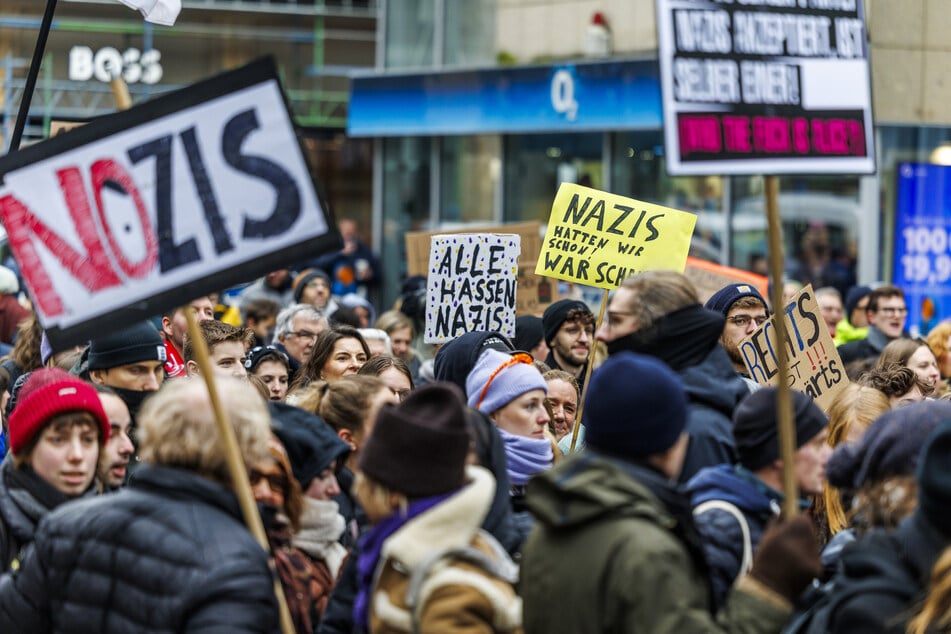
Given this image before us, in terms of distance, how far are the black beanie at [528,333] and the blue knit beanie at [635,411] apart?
5.89 metres

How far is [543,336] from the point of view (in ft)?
Answer: 33.6

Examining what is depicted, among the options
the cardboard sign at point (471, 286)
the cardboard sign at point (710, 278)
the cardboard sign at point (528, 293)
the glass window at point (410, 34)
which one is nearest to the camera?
the cardboard sign at point (471, 286)

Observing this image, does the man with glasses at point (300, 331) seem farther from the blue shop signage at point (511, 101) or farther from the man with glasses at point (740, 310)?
the blue shop signage at point (511, 101)

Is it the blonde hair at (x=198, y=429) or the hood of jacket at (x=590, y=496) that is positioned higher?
the blonde hair at (x=198, y=429)

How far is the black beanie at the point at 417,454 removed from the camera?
4.27 meters

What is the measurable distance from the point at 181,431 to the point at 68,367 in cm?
370

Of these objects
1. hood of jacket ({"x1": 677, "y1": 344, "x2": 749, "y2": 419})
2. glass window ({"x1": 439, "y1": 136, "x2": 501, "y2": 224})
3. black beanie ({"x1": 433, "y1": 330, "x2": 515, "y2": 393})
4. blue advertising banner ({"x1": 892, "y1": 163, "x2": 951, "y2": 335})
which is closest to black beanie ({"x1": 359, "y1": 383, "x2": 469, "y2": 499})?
hood of jacket ({"x1": 677, "y1": 344, "x2": 749, "y2": 419})

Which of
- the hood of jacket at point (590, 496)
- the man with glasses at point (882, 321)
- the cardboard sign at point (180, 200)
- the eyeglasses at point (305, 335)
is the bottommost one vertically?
the man with glasses at point (882, 321)

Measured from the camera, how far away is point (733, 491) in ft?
15.4

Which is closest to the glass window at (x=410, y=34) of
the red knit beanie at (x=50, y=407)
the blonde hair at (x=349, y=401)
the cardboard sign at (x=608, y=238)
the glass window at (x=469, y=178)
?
the glass window at (x=469, y=178)

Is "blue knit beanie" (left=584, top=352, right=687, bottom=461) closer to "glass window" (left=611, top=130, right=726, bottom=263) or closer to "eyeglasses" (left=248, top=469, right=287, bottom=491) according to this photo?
"eyeglasses" (left=248, top=469, right=287, bottom=491)

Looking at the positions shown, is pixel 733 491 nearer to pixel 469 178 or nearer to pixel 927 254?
pixel 927 254

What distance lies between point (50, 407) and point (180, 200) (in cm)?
101

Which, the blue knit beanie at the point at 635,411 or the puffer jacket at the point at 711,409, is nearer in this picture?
the blue knit beanie at the point at 635,411
